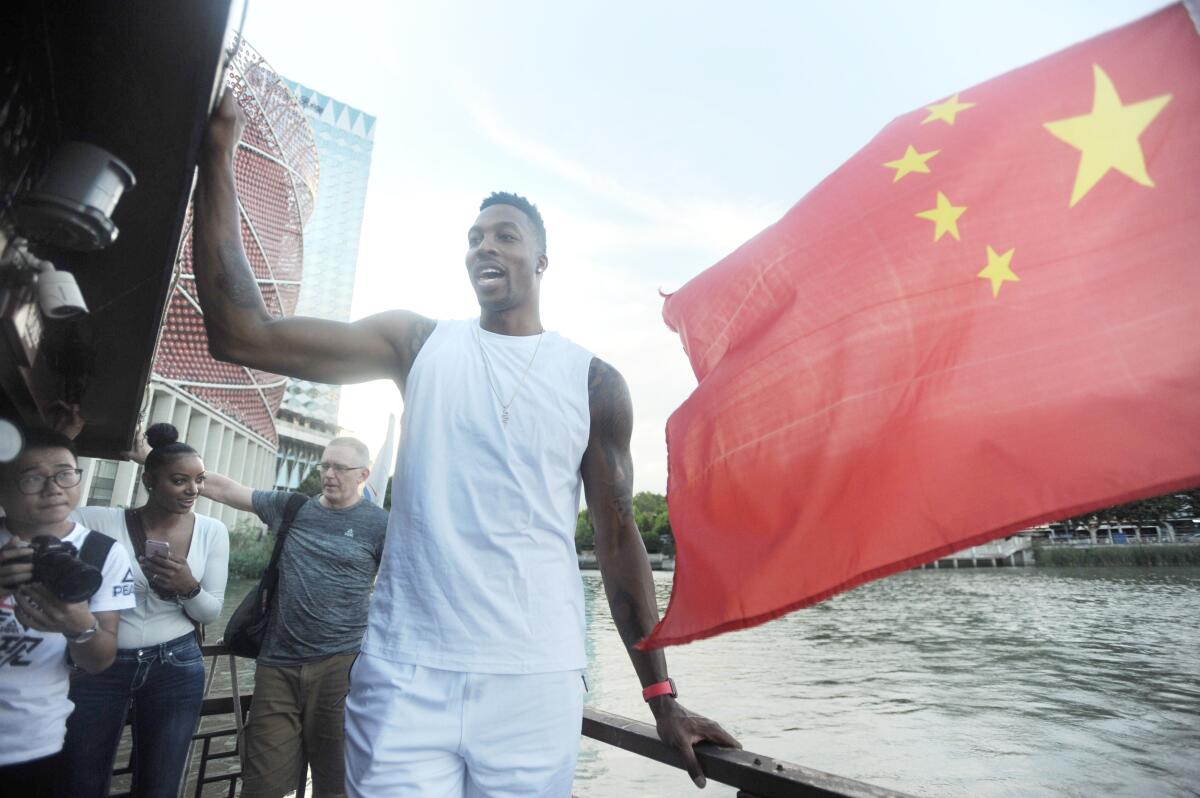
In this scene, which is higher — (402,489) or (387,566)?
(402,489)

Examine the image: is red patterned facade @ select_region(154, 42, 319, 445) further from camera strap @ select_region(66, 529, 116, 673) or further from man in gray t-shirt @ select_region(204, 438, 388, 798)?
camera strap @ select_region(66, 529, 116, 673)

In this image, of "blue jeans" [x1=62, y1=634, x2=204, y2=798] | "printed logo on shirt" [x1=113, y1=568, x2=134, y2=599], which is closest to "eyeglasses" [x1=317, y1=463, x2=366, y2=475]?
"blue jeans" [x1=62, y1=634, x2=204, y2=798]

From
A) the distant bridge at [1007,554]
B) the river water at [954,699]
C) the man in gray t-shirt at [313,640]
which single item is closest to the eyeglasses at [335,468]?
the man in gray t-shirt at [313,640]

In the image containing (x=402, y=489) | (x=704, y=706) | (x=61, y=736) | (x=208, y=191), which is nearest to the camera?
(x=208, y=191)

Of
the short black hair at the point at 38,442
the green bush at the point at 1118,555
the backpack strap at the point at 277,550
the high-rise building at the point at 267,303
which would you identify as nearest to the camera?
the short black hair at the point at 38,442

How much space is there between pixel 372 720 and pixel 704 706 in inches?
926

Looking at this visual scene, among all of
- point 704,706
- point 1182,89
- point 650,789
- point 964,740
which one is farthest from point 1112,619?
point 1182,89

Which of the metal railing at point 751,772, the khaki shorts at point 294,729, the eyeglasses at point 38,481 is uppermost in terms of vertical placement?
the eyeglasses at point 38,481

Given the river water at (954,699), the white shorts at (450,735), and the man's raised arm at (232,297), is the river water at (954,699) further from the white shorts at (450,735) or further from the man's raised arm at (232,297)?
the man's raised arm at (232,297)

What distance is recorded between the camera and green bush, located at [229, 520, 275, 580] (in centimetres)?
3591

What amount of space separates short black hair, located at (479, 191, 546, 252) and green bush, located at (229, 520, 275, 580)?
3575 centimetres

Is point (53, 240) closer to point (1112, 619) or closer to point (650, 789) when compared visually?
point (650, 789)

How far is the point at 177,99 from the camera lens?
1.80 m

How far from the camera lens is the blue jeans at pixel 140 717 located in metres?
2.94
